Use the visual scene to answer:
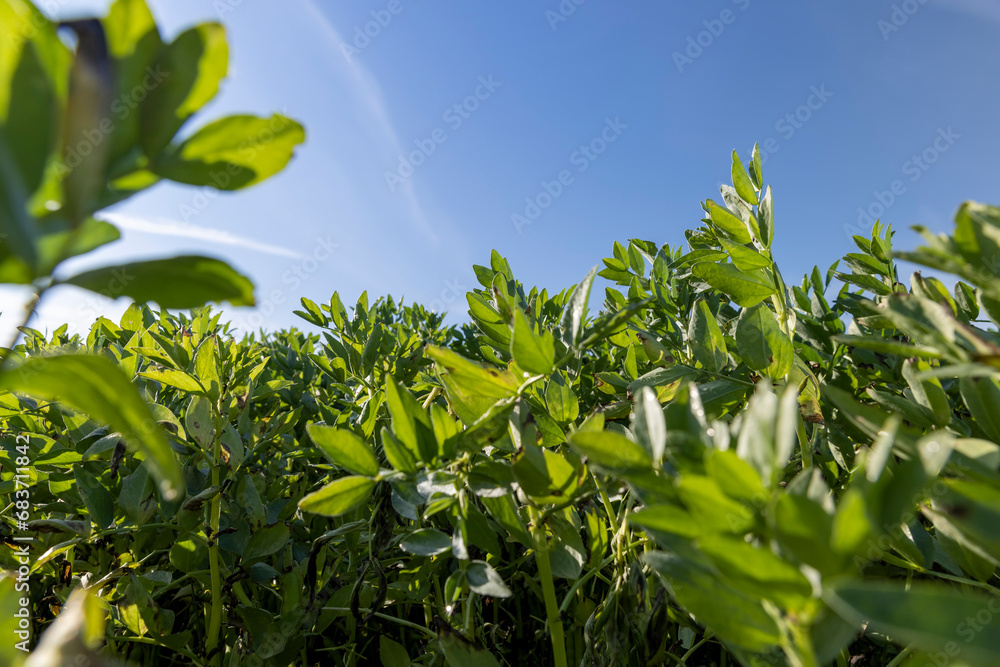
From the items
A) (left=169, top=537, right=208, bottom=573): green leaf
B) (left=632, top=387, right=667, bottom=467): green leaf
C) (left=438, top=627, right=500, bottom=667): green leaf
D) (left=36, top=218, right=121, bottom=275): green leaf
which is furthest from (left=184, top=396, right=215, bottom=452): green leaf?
(left=632, top=387, right=667, bottom=467): green leaf

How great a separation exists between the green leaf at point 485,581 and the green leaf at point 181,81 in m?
0.53

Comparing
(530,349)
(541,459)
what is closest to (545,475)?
(541,459)

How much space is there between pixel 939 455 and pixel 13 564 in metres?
1.45

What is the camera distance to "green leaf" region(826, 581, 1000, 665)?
0.97ft

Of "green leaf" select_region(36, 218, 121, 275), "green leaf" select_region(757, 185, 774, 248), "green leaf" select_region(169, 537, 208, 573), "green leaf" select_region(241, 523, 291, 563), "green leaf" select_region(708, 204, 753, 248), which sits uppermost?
"green leaf" select_region(36, 218, 121, 275)

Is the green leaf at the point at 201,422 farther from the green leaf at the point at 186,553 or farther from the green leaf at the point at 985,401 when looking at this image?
the green leaf at the point at 985,401

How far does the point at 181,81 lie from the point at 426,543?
0.56 m

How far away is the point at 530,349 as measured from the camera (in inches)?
24.3

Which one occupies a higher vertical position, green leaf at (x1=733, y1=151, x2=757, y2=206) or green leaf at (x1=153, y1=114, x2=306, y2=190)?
green leaf at (x1=153, y1=114, x2=306, y2=190)

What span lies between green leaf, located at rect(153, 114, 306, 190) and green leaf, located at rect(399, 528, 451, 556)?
48cm

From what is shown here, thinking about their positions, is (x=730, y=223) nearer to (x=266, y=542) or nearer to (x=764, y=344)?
(x=764, y=344)

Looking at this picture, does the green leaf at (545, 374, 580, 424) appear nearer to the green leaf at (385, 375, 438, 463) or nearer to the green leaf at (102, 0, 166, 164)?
the green leaf at (385, 375, 438, 463)

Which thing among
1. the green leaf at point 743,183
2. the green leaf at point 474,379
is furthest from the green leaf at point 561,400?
the green leaf at point 743,183

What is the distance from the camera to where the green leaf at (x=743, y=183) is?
3.14ft
